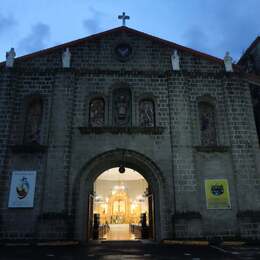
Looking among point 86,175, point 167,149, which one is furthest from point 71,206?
point 167,149

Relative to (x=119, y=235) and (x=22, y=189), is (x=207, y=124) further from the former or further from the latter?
(x=119, y=235)

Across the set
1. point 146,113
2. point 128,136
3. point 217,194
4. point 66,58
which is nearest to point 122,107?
point 146,113

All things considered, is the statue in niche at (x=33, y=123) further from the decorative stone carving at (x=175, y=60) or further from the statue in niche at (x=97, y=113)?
the decorative stone carving at (x=175, y=60)

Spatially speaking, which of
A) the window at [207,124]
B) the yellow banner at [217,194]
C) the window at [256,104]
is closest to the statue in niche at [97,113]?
the window at [207,124]

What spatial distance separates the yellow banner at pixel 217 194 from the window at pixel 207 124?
209 cm

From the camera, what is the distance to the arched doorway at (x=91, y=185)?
44.2ft

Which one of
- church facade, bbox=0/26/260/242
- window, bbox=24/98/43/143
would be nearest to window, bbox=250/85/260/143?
church facade, bbox=0/26/260/242

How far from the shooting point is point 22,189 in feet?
43.8

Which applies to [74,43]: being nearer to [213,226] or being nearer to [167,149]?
[167,149]

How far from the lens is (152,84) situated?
1571 centimetres

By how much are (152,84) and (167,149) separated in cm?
378

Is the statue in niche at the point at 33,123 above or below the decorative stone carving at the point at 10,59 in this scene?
below

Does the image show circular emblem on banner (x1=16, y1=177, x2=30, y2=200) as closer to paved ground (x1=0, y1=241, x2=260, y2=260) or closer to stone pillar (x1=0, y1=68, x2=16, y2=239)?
stone pillar (x1=0, y1=68, x2=16, y2=239)

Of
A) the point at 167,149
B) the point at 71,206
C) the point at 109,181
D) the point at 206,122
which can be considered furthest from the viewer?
the point at 109,181
